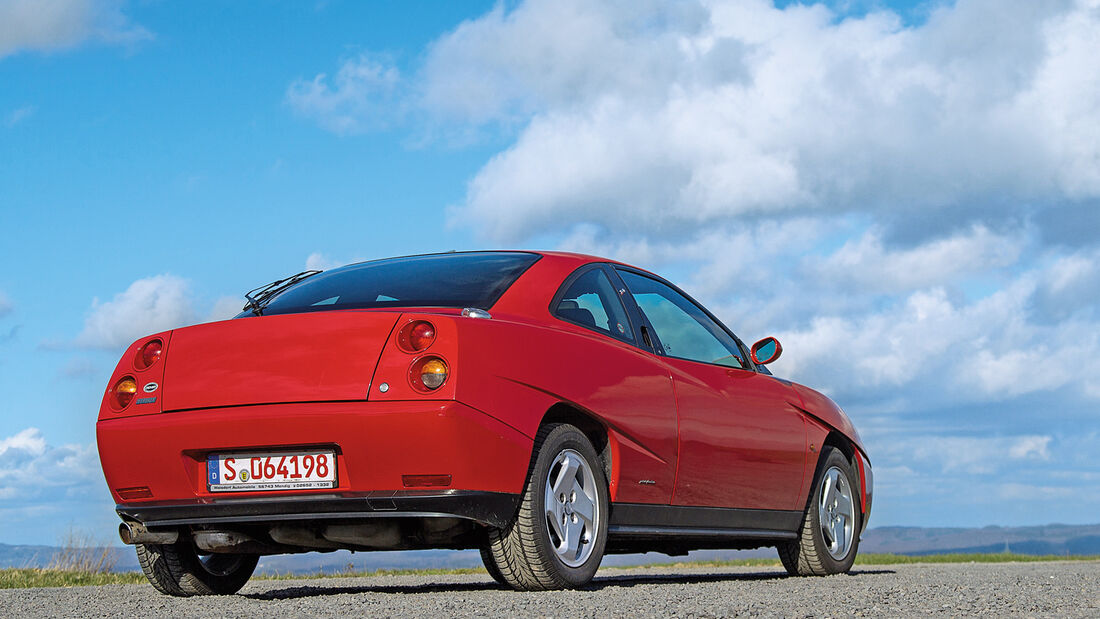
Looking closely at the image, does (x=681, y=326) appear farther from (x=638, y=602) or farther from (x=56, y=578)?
(x=56, y=578)

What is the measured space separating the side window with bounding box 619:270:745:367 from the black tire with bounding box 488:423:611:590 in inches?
43.6

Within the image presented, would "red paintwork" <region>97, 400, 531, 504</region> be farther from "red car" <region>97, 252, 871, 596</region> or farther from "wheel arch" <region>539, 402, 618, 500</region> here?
"wheel arch" <region>539, 402, 618, 500</region>

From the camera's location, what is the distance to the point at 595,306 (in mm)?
5871

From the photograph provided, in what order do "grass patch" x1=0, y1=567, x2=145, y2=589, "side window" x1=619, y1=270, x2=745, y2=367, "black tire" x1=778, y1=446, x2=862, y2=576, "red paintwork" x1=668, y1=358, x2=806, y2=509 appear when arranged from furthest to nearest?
"grass patch" x1=0, y1=567, x2=145, y2=589
"black tire" x1=778, y1=446, x2=862, y2=576
"side window" x1=619, y1=270, x2=745, y2=367
"red paintwork" x1=668, y1=358, x2=806, y2=509

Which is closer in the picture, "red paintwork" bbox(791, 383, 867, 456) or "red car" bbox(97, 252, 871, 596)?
"red car" bbox(97, 252, 871, 596)

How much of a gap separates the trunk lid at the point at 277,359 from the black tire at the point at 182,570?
0.83m

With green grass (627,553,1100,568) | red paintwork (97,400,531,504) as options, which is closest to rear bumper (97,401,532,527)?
red paintwork (97,400,531,504)

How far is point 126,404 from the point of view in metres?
5.28

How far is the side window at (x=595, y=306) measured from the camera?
18.4 feet

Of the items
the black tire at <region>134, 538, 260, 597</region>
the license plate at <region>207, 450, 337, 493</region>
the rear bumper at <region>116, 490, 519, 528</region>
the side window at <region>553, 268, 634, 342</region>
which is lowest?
the black tire at <region>134, 538, 260, 597</region>

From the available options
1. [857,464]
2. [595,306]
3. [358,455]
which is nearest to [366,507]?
[358,455]

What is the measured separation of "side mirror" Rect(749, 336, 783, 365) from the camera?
284 inches

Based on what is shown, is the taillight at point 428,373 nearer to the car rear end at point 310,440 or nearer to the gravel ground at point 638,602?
the car rear end at point 310,440

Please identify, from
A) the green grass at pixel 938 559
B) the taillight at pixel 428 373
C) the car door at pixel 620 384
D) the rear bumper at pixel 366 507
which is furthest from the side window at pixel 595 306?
the green grass at pixel 938 559
